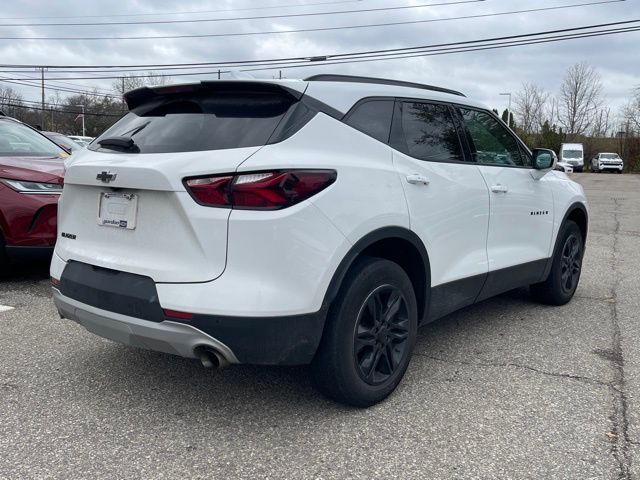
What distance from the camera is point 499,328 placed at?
470cm

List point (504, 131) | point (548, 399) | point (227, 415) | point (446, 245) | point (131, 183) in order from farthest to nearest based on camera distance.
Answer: point (504, 131) → point (446, 245) → point (548, 399) → point (227, 415) → point (131, 183)

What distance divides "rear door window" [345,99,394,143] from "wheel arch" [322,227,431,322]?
0.55 meters

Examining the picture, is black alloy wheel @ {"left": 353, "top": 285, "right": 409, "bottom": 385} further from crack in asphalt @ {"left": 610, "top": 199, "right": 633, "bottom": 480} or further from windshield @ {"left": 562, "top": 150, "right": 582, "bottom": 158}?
windshield @ {"left": 562, "top": 150, "right": 582, "bottom": 158}

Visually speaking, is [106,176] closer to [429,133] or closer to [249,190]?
[249,190]

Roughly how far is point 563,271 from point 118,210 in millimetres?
4029

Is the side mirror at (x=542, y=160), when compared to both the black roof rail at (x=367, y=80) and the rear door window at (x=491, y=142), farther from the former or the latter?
the black roof rail at (x=367, y=80)

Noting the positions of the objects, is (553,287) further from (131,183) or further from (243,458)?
(131,183)

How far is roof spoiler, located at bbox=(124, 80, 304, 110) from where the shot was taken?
113 inches

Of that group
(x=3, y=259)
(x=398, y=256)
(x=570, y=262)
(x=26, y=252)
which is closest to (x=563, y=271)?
(x=570, y=262)

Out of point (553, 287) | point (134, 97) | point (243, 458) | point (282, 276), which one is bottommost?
point (243, 458)

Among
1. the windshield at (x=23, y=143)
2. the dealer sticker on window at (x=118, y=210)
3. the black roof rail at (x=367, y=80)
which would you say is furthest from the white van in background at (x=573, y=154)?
the dealer sticker on window at (x=118, y=210)

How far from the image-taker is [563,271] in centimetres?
532

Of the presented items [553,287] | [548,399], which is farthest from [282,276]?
[553,287]

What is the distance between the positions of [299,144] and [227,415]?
147 cm
